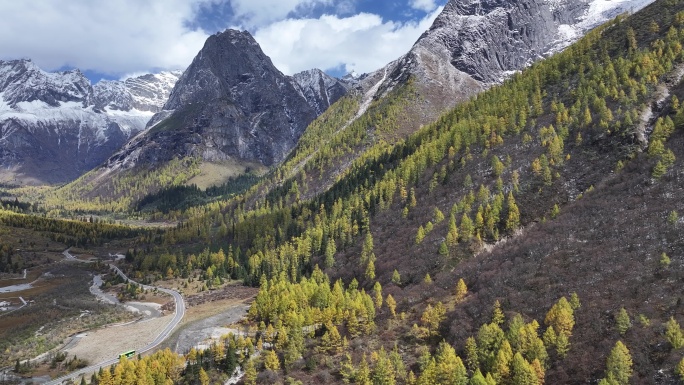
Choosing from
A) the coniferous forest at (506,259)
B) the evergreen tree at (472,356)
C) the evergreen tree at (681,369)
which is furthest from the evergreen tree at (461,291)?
the evergreen tree at (681,369)

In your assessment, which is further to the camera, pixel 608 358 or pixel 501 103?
pixel 501 103

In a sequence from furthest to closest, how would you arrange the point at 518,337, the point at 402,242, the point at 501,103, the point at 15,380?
the point at 501,103, the point at 402,242, the point at 15,380, the point at 518,337

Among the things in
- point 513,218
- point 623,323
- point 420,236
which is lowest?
point 623,323

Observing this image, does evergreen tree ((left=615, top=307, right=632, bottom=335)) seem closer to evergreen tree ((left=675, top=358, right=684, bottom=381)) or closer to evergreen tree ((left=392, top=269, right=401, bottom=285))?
evergreen tree ((left=675, top=358, right=684, bottom=381))

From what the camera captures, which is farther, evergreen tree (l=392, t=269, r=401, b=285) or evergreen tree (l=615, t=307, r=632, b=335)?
evergreen tree (l=392, t=269, r=401, b=285)

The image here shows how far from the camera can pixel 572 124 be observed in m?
139

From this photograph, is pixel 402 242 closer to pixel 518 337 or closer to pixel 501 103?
pixel 518 337

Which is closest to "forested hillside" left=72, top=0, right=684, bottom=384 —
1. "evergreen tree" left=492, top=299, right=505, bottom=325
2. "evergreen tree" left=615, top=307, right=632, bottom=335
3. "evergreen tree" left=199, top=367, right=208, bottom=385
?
"evergreen tree" left=615, top=307, right=632, bottom=335

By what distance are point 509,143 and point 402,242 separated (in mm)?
53260

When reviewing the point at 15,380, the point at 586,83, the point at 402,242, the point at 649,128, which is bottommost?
the point at 15,380

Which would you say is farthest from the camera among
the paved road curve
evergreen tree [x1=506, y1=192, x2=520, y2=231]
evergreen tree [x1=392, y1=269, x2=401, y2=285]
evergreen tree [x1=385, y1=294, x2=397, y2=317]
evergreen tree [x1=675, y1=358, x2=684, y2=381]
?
evergreen tree [x1=506, y1=192, x2=520, y2=231]

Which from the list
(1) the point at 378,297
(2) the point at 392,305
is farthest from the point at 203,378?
(1) the point at 378,297

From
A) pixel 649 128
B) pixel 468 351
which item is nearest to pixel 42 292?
pixel 468 351

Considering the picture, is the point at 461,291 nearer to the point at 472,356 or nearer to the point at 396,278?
the point at 396,278
